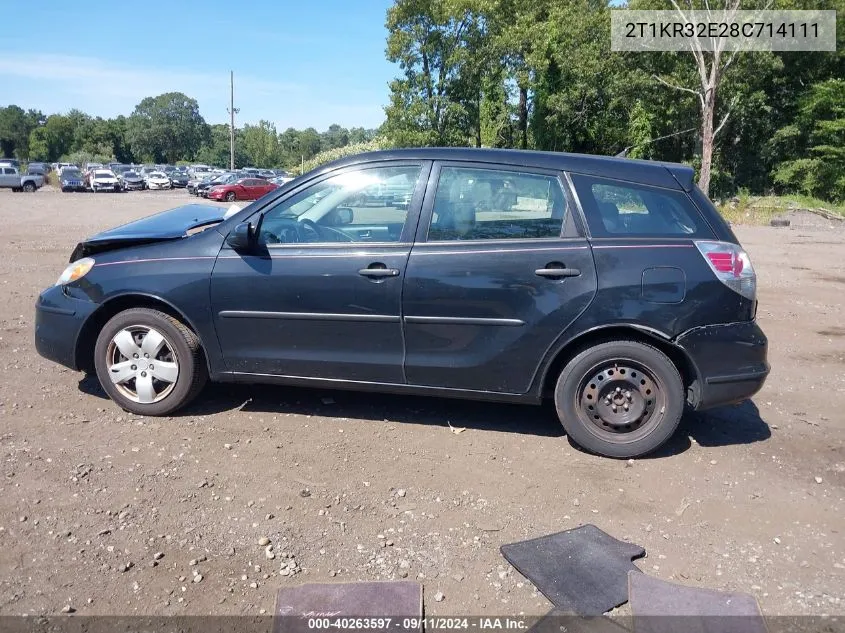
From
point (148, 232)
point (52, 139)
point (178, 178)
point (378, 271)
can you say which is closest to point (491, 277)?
point (378, 271)

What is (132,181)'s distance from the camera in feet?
174

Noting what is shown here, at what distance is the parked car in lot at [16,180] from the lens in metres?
44.9

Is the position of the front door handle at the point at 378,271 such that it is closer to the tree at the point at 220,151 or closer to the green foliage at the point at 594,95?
the green foliage at the point at 594,95

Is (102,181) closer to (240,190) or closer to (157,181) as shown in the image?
(157,181)

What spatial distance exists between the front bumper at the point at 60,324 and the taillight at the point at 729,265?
397cm

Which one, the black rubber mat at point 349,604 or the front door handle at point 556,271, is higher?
the front door handle at point 556,271

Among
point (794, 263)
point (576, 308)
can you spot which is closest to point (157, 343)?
point (576, 308)

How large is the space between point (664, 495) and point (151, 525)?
2.74m

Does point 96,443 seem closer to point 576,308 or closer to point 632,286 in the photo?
point 576,308

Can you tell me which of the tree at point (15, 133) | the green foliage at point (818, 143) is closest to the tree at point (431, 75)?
the green foliage at point (818, 143)

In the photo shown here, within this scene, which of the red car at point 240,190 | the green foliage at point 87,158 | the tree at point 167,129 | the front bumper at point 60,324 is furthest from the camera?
the tree at point 167,129

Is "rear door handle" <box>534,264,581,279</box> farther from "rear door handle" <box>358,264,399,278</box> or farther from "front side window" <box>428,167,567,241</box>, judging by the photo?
"rear door handle" <box>358,264,399,278</box>

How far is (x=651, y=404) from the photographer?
14.3 ft

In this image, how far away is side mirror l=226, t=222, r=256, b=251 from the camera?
448 centimetres
